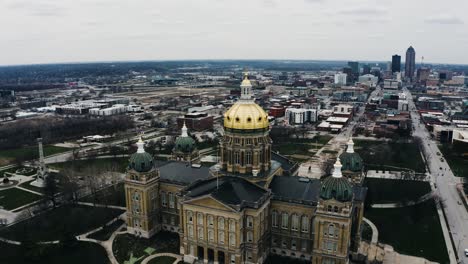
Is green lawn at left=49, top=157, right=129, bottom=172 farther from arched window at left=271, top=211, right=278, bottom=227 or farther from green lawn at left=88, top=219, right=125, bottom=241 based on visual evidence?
arched window at left=271, top=211, right=278, bottom=227

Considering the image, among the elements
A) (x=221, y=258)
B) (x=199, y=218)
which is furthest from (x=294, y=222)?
(x=199, y=218)

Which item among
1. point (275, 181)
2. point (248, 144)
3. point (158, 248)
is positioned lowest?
point (158, 248)

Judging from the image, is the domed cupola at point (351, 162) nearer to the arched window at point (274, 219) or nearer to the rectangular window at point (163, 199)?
the arched window at point (274, 219)

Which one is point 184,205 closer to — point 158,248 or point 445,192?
point 158,248

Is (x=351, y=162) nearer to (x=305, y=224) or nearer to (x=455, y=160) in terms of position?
(x=305, y=224)

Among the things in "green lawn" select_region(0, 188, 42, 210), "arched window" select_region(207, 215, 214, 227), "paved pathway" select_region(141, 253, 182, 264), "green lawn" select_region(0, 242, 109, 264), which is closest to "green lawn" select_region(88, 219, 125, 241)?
"green lawn" select_region(0, 242, 109, 264)

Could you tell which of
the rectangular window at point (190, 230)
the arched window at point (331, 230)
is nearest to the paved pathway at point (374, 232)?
the arched window at point (331, 230)

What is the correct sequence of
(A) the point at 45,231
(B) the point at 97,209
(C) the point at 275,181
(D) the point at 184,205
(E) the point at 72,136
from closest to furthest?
1. (D) the point at 184,205
2. (C) the point at 275,181
3. (A) the point at 45,231
4. (B) the point at 97,209
5. (E) the point at 72,136

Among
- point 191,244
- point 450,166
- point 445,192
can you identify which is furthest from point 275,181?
point 450,166
